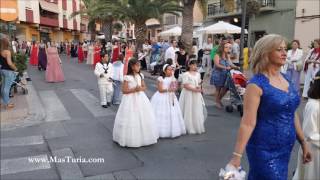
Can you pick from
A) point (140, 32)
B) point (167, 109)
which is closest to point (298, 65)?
point (167, 109)

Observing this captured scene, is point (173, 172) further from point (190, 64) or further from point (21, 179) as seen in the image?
point (190, 64)

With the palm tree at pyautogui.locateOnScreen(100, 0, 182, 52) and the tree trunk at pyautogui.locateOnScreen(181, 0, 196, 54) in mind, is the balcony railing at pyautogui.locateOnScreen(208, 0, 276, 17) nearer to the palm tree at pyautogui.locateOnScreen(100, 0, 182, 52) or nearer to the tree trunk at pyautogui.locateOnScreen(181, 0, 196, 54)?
the palm tree at pyautogui.locateOnScreen(100, 0, 182, 52)

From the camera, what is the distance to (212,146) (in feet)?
20.4

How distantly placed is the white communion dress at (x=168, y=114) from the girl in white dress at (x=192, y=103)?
236mm

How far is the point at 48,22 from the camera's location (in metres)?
50.3

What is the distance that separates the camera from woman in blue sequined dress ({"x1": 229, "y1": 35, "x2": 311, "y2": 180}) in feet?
8.82

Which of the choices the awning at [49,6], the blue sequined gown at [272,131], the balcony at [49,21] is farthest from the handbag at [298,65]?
the awning at [49,6]

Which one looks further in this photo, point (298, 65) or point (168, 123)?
point (298, 65)

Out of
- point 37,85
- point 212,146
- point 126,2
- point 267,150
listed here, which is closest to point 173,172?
Result: point 212,146

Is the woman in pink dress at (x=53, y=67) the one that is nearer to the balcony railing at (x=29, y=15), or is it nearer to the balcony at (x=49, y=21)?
the balcony railing at (x=29, y=15)

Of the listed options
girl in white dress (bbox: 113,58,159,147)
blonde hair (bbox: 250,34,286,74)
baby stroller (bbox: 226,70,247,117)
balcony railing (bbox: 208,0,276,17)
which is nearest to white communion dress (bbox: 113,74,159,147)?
girl in white dress (bbox: 113,58,159,147)

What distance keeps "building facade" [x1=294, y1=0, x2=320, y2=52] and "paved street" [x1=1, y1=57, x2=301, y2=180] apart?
17514 millimetres

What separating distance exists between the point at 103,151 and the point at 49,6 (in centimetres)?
4997

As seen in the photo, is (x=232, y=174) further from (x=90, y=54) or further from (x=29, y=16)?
(x=29, y=16)
